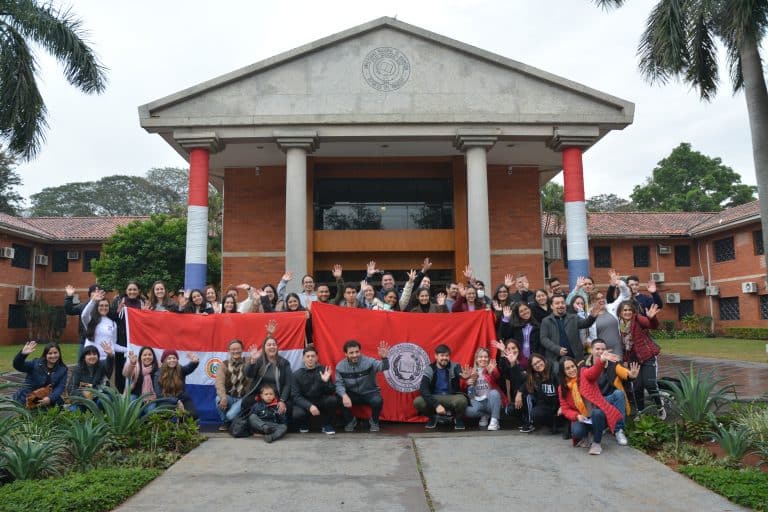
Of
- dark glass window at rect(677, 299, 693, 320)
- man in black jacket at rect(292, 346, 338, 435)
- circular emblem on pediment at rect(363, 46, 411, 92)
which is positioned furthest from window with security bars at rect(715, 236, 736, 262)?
man in black jacket at rect(292, 346, 338, 435)

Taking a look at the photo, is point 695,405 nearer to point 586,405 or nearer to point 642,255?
point 586,405

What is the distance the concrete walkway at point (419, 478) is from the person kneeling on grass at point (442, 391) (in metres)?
0.62

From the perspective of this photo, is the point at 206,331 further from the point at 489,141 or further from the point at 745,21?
the point at 745,21

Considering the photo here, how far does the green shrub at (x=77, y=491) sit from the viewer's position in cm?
467

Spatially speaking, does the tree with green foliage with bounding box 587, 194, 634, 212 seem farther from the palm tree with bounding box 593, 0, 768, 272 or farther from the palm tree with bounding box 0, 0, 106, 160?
the palm tree with bounding box 0, 0, 106, 160

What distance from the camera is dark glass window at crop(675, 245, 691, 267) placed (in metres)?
31.2

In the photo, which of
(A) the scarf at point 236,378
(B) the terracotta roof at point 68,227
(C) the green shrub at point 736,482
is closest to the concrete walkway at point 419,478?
(C) the green shrub at point 736,482

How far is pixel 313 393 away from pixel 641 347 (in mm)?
4597

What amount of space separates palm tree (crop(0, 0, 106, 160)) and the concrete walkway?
488 inches

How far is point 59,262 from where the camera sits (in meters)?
31.9

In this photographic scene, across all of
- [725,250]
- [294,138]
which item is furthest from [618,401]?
[725,250]

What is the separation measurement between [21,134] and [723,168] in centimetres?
4961

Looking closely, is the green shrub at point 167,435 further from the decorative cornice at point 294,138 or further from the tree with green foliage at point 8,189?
the tree with green foliage at point 8,189

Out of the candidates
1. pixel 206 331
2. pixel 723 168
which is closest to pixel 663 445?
pixel 206 331
